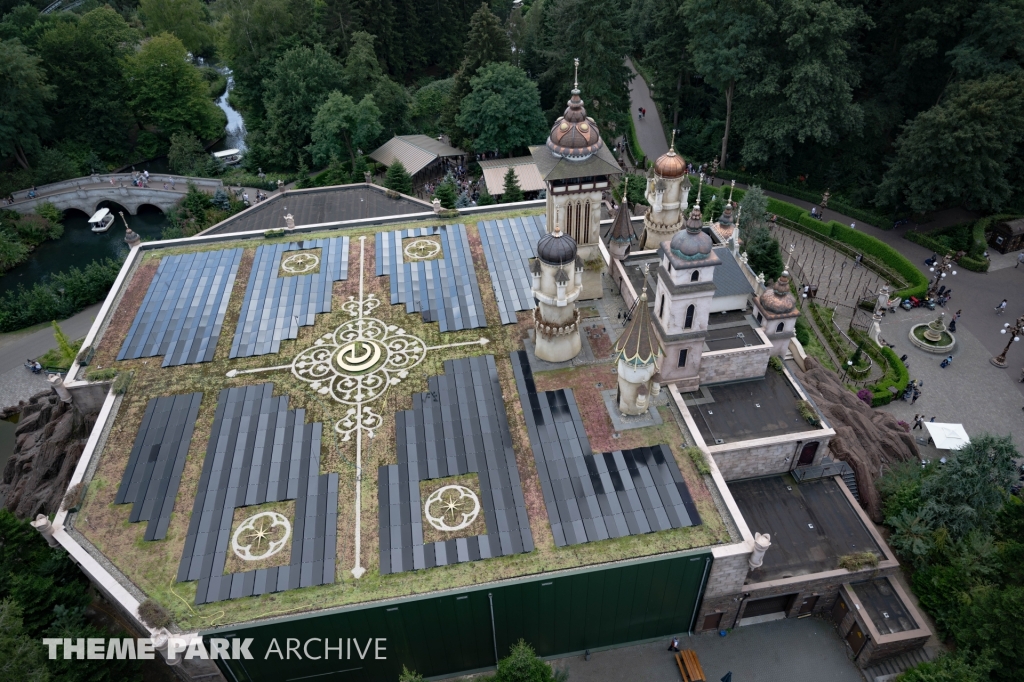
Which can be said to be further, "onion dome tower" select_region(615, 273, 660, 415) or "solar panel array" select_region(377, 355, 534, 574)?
"onion dome tower" select_region(615, 273, 660, 415)

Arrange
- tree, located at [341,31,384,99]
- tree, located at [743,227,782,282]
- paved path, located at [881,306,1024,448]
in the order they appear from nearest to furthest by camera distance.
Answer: paved path, located at [881,306,1024,448]
tree, located at [743,227,782,282]
tree, located at [341,31,384,99]

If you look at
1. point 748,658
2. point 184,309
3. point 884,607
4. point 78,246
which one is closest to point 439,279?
point 184,309

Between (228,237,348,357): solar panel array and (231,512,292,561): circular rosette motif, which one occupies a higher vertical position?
(228,237,348,357): solar panel array

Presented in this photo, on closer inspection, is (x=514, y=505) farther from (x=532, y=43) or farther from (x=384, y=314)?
(x=532, y=43)

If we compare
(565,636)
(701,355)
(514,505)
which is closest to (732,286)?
(701,355)

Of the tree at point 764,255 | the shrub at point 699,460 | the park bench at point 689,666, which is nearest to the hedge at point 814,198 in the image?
the tree at point 764,255

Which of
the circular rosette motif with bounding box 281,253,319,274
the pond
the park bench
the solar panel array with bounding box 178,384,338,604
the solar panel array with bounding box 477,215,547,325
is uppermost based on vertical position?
the solar panel array with bounding box 477,215,547,325

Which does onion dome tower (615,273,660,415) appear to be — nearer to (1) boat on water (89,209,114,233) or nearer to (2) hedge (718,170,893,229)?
(2) hedge (718,170,893,229)

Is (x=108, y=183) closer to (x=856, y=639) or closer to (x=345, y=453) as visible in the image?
(x=345, y=453)

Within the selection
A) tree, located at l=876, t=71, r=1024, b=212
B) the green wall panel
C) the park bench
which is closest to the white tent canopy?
the green wall panel
